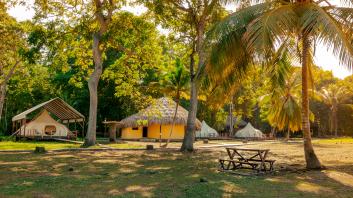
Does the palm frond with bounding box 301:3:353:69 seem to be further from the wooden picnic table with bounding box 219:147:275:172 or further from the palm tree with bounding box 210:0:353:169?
the wooden picnic table with bounding box 219:147:275:172

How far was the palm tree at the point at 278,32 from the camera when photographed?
31.8 feet

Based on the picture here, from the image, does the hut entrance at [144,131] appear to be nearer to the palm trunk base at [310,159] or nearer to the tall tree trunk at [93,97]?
the tall tree trunk at [93,97]

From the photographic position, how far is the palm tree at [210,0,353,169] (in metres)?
9.69

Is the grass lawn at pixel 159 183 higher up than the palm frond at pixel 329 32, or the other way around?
the palm frond at pixel 329 32

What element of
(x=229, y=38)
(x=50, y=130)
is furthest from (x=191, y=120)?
(x=50, y=130)

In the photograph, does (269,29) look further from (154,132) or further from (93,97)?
(154,132)

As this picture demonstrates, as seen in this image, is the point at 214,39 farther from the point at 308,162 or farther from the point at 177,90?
the point at 177,90

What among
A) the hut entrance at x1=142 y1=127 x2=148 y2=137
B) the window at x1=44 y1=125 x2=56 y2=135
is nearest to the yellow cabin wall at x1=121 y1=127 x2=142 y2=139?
the hut entrance at x1=142 y1=127 x2=148 y2=137

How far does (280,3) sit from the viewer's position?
488 inches

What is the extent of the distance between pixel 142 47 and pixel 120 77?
3.31m

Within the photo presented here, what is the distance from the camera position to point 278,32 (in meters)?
10.3

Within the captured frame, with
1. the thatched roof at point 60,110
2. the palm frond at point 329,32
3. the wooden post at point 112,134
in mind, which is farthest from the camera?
the wooden post at point 112,134

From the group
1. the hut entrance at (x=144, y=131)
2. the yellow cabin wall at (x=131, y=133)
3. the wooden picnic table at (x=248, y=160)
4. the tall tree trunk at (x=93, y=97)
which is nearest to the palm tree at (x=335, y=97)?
the hut entrance at (x=144, y=131)

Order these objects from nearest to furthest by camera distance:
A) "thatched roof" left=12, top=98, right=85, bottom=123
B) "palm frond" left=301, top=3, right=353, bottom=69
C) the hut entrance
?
"palm frond" left=301, top=3, right=353, bottom=69
"thatched roof" left=12, top=98, right=85, bottom=123
the hut entrance
